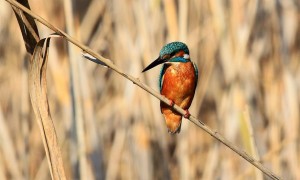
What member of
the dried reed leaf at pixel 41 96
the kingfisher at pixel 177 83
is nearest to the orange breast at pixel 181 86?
the kingfisher at pixel 177 83

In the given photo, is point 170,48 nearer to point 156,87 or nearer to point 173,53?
point 173,53

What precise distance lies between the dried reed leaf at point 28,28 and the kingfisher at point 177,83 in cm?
36

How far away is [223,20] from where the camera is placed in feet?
6.93

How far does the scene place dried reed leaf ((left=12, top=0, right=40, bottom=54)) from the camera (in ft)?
3.19

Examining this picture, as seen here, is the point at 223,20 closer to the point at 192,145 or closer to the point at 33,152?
the point at 192,145

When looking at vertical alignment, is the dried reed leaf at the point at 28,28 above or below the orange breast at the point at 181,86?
below

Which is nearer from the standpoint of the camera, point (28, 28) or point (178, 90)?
point (28, 28)

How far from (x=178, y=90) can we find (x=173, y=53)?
9cm

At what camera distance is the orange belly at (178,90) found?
1331mm

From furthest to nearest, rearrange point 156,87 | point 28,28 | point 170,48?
point 156,87, point 170,48, point 28,28

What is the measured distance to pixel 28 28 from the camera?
3.21ft

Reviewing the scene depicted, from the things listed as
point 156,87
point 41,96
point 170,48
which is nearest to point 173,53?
point 170,48

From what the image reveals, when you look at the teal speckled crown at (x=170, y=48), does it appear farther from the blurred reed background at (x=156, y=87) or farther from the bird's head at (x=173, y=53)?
the blurred reed background at (x=156, y=87)

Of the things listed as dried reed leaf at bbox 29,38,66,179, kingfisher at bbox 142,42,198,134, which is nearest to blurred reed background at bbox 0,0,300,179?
kingfisher at bbox 142,42,198,134
